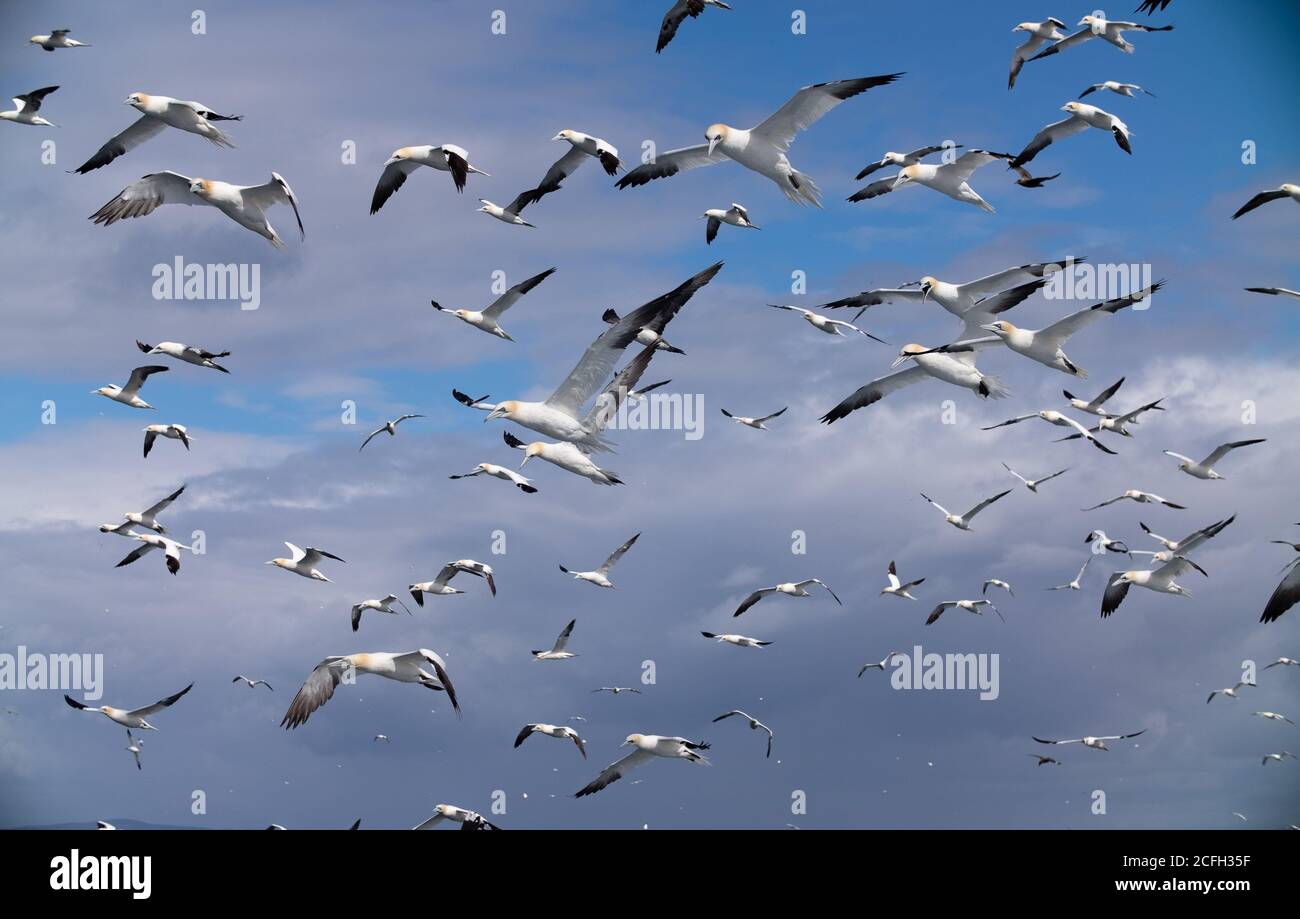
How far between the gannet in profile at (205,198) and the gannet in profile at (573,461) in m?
6.49

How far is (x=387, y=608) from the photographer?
29.0 m

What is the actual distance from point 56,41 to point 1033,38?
2218 cm

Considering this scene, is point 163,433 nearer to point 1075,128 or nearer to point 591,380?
point 591,380

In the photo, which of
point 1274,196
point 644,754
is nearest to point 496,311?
point 644,754

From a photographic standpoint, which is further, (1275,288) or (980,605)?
(980,605)

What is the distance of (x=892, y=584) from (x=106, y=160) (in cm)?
2143

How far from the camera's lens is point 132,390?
28.9 m

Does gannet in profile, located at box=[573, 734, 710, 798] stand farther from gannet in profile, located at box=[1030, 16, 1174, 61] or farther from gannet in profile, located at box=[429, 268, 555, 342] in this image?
gannet in profile, located at box=[1030, 16, 1174, 61]

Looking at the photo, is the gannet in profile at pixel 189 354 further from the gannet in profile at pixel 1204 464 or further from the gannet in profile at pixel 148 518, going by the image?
the gannet in profile at pixel 1204 464
